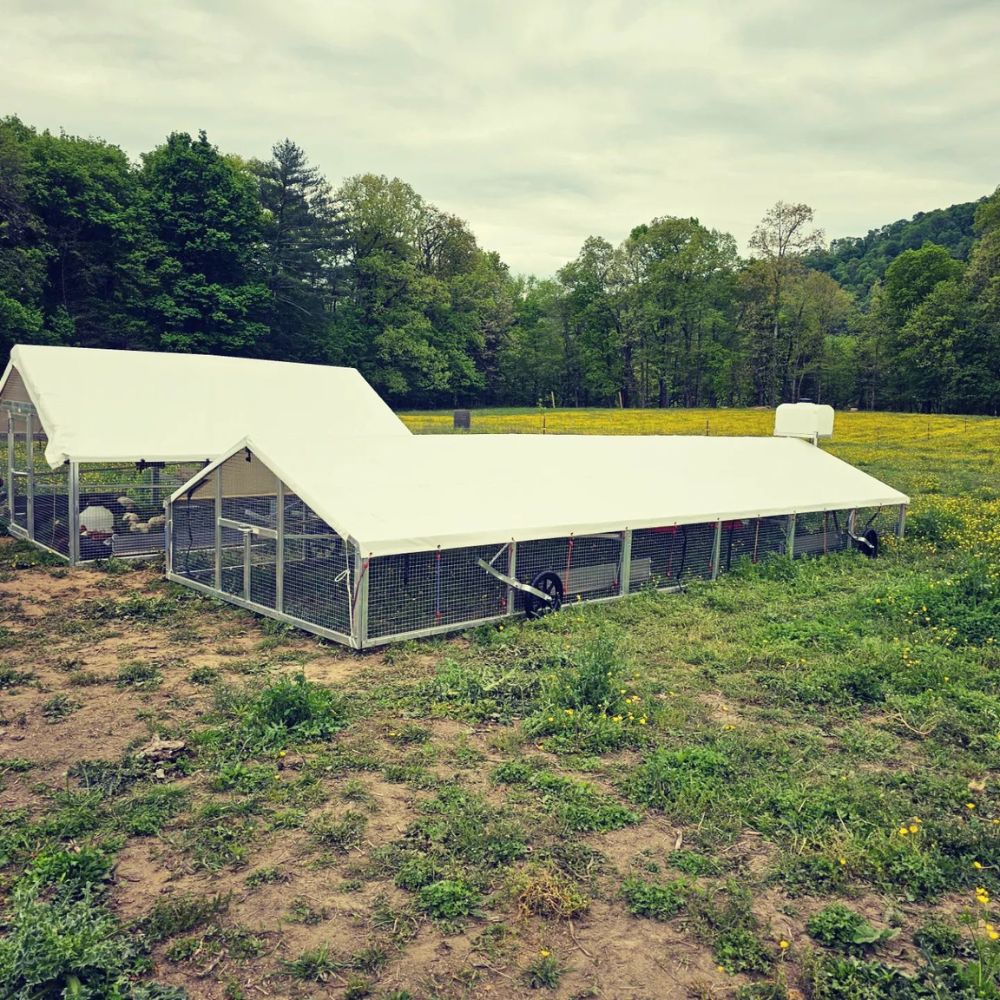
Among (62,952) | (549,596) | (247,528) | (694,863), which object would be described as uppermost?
(247,528)

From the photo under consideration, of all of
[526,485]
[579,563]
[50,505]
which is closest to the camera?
[579,563]

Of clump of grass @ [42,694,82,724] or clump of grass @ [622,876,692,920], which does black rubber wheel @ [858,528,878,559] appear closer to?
clump of grass @ [622,876,692,920]

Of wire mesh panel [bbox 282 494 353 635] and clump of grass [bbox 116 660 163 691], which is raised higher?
wire mesh panel [bbox 282 494 353 635]

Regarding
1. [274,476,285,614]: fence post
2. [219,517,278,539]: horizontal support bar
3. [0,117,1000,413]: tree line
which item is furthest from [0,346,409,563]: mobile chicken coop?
[0,117,1000,413]: tree line

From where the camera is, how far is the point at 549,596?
379 inches

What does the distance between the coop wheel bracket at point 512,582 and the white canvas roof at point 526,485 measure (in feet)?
1.12

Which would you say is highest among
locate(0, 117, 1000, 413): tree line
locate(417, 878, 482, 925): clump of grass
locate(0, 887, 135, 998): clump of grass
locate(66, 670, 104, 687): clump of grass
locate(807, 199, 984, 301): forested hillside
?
locate(807, 199, 984, 301): forested hillside

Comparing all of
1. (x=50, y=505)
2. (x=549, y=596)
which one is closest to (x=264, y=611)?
(x=549, y=596)

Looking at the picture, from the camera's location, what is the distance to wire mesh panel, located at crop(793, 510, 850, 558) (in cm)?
1389

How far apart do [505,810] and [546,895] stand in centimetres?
94

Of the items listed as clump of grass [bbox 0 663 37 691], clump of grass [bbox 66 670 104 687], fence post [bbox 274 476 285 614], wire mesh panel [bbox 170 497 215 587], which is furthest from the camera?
wire mesh panel [bbox 170 497 215 587]

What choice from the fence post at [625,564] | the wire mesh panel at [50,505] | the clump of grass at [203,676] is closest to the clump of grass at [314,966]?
the clump of grass at [203,676]

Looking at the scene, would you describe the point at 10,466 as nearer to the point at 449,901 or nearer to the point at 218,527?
the point at 218,527

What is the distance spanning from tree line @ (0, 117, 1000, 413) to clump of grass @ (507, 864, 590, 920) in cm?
3324
